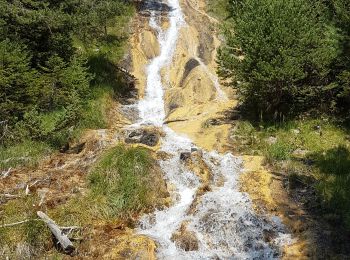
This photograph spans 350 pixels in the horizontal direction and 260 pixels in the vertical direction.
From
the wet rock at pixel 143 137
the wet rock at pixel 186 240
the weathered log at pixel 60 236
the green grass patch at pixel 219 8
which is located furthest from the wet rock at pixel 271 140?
the green grass patch at pixel 219 8

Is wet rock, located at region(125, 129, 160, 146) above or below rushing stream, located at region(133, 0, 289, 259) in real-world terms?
above

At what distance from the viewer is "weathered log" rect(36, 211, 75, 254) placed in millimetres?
10320

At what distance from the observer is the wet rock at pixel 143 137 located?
17172 mm

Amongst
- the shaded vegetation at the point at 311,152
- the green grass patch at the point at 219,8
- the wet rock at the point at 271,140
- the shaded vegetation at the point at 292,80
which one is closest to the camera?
the shaded vegetation at the point at 311,152

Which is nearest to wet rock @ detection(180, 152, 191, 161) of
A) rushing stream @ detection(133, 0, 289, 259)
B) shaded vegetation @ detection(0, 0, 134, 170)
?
rushing stream @ detection(133, 0, 289, 259)

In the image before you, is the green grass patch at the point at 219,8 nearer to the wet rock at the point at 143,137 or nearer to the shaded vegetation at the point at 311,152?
the shaded vegetation at the point at 311,152

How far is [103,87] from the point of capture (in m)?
22.4

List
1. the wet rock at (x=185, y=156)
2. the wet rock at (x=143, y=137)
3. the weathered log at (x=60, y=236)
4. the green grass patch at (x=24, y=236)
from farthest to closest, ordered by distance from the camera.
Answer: the wet rock at (x=143, y=137) < the wet rock at (x=185, y=156) < the weathered log at (x=60, y=236) < the green grass patch at (x=24, y=236)

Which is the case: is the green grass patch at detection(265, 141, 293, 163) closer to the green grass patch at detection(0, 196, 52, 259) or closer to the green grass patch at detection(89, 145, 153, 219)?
the green grass patch at detection(89, 145, 153, 219)

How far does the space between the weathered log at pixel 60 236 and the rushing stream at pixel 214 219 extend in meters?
2.04

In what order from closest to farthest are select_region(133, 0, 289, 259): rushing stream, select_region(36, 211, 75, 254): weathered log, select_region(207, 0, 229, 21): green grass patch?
select_region(36, 211, 75, 254): weathered log, select_region(133, 0, 289, 259): rushing stream, select_region(207, 0, 229, 21): green grass patch

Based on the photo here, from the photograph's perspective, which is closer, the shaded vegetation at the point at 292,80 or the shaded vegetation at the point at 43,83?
the shaded vegetation at the point at 43,83

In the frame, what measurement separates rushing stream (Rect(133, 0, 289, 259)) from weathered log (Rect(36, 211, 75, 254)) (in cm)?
204

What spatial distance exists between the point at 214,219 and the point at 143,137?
6320 millimetres
